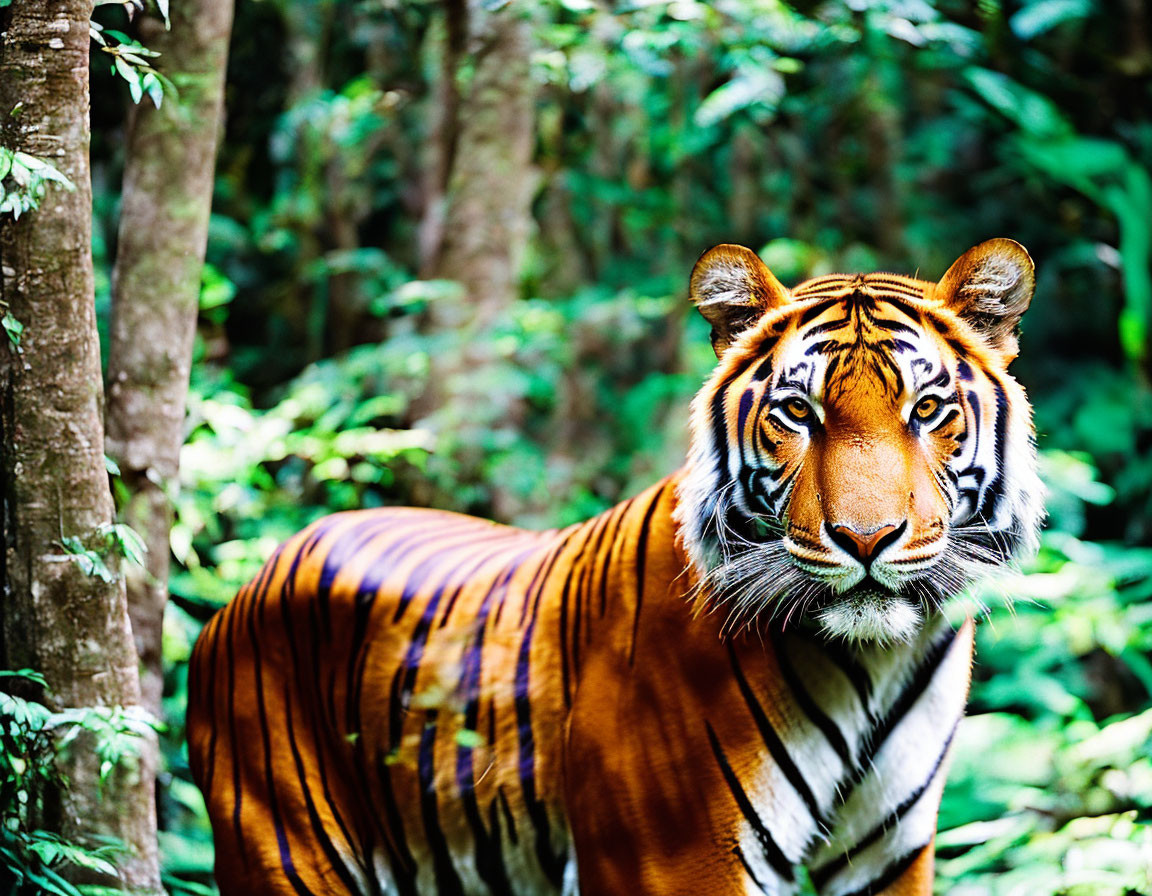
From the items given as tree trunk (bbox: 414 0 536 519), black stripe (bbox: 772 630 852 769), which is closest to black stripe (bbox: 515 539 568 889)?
black stripe (bbox: 772 630 852 769)

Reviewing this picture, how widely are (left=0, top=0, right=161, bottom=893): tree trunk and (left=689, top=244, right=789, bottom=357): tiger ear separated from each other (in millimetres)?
1307

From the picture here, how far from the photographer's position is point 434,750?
2580mm

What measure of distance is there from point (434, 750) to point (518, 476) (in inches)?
108

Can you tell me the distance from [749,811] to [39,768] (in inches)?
59.3

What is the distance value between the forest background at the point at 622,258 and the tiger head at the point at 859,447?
164cm

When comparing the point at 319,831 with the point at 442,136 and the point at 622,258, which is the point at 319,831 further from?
the point at 622,258

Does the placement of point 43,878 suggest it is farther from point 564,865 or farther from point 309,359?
point 309,359

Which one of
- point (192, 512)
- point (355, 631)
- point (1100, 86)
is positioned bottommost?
point (192, 512)

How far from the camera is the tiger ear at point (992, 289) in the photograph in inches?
82.0

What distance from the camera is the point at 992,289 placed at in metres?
2.11

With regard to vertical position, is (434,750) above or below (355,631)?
below

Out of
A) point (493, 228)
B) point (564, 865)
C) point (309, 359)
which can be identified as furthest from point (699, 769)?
point (309, 359)

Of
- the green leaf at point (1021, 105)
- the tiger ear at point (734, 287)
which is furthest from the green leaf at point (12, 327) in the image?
the green leaf at point (1021, 105)

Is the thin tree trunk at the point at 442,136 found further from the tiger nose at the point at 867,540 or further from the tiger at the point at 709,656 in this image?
the tiger nose at the point at 867,540
